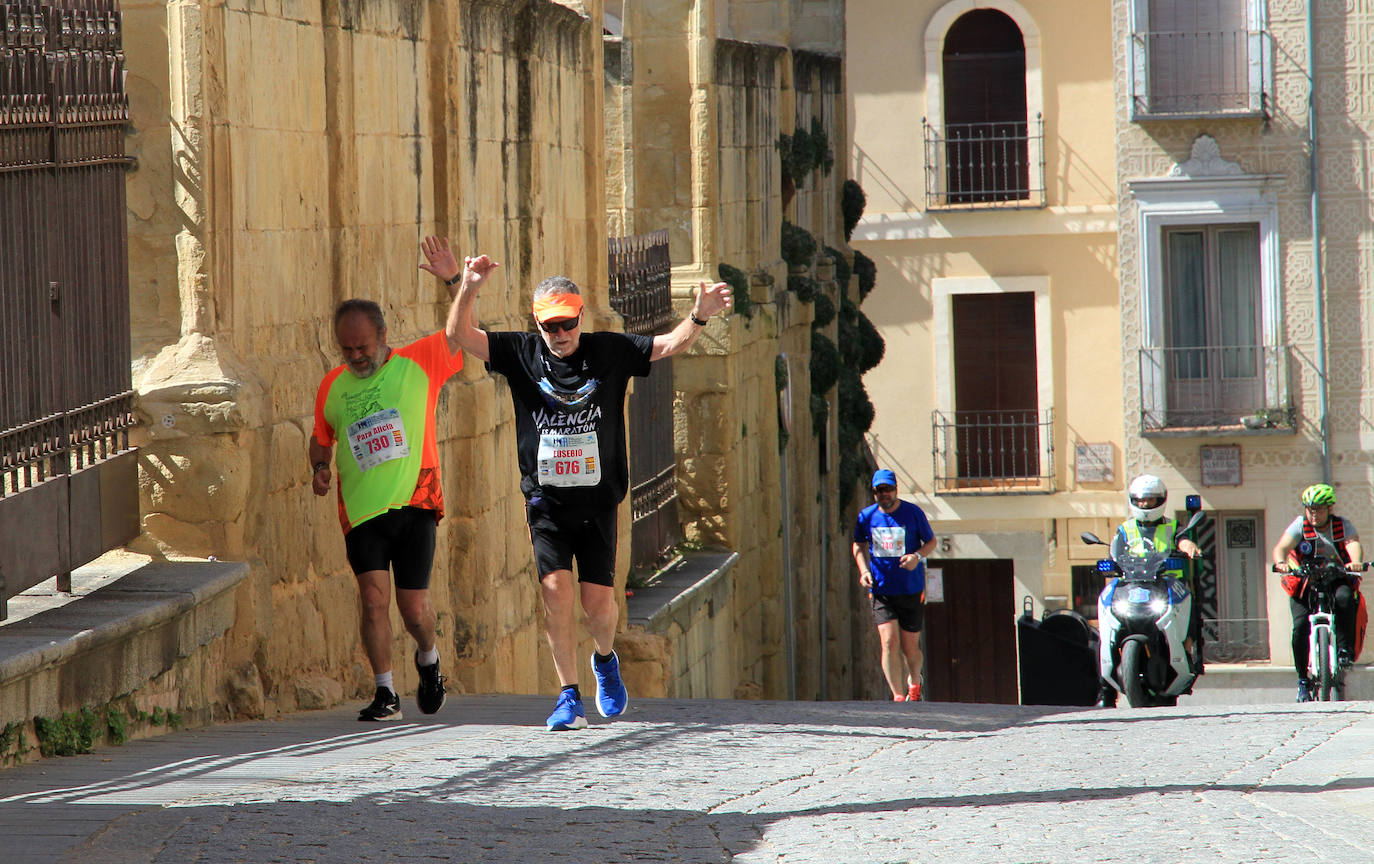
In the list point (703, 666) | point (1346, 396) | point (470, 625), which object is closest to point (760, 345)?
point (703, 666)

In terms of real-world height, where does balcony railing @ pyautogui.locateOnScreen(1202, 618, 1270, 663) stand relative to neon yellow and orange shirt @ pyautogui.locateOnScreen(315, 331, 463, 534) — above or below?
below

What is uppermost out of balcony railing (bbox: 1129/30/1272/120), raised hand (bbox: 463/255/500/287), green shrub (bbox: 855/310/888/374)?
balcony railing (bbox: 1129/30/1272/120)

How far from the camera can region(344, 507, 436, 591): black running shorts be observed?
750 cm

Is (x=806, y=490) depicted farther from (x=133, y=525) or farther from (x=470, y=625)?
(x=133, y=525)

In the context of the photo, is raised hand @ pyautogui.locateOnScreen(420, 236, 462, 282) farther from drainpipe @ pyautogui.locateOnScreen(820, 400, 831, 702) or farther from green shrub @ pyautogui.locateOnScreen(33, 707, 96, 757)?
drainpipe @ pyautogui.locateOnScreen(820, 400, 831, 702)

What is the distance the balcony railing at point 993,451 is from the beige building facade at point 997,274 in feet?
0.10

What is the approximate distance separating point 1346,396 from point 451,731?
59.9 ft

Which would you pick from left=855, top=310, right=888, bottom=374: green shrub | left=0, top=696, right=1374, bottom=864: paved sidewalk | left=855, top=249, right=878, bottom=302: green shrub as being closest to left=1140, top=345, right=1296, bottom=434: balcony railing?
left=855, top=310, right=888, bottom=374: green shrub

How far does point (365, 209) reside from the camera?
9.14 metres

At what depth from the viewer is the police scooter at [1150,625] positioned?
11719 millimetres

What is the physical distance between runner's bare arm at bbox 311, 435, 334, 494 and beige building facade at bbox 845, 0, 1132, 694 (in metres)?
19.7

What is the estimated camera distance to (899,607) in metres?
13.0

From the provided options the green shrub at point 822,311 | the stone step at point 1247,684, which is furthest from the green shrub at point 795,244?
the stone step at point 1247,684

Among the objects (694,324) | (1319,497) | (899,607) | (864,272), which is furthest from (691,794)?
(864,272)
